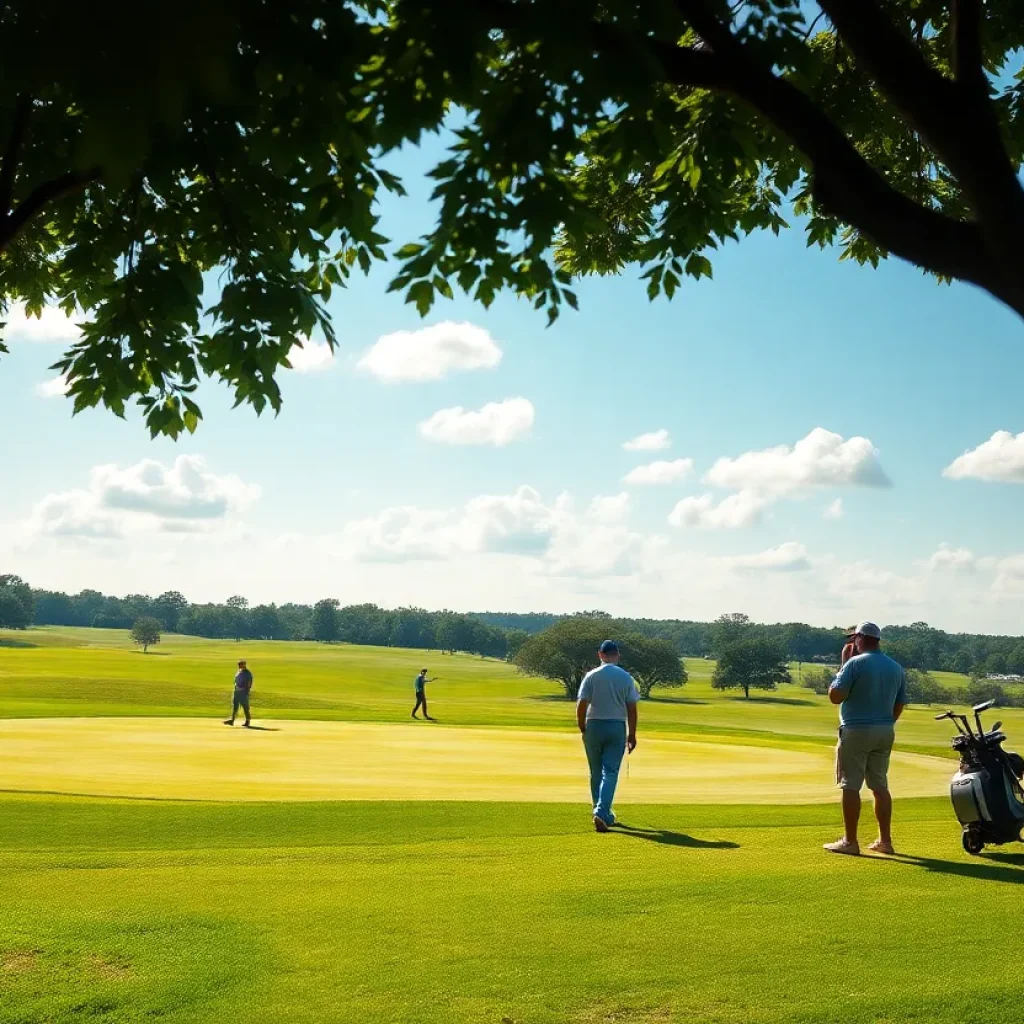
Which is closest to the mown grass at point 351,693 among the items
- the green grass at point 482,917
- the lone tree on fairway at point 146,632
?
the lone tree on fairway at point 146,632

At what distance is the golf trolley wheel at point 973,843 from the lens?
9.97 metres

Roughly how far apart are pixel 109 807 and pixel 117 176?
386 inches

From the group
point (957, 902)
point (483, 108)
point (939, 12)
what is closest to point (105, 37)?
point (483, 108)

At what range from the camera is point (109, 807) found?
38.8 feet

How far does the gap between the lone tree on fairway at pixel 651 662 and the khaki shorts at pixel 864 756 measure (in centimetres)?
11655

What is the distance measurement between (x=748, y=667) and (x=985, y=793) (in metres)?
142

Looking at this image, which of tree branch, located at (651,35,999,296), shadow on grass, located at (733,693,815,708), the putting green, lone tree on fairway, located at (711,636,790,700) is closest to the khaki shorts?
the putting green

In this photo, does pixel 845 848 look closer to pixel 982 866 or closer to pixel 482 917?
pixel 982 866

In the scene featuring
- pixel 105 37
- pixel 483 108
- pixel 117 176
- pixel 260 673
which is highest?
pixel 483 108

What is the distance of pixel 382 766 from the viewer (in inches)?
735

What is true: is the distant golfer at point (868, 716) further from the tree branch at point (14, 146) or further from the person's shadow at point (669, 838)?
the tree branch at point (14, 146)

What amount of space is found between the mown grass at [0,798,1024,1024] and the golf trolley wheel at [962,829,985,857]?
0.18m

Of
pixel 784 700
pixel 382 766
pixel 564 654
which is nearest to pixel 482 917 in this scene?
pixel 382 766

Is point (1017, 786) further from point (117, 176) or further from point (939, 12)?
point (117, 176)
